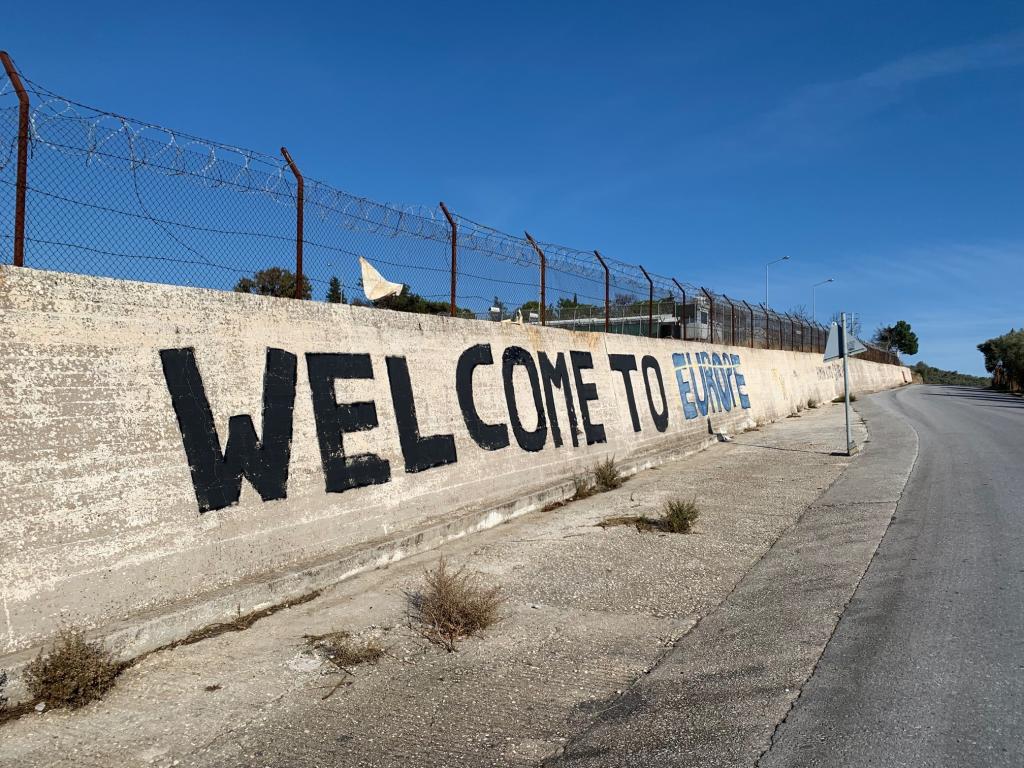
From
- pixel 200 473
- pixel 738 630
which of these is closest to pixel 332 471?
pixel 200 473

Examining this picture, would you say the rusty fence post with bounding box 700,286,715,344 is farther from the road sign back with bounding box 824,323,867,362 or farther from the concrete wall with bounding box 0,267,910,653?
the concrete wall with bounding box 0,267,910,653

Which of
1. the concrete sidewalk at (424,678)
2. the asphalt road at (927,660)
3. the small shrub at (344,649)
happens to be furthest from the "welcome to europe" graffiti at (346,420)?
the asphalt road at (927,660)

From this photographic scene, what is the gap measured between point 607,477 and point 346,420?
519 centimetres

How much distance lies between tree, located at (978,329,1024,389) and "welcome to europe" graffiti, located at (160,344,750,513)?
52.4 metres

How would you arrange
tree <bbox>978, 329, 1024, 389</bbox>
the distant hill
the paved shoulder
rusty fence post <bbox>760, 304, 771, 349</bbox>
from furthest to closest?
the distant hill → tree <bbox>978, 329, 1024, 389</bbox> → rusty fence post <bbox>760, 304, 771, 349</bbox> → the paved shoulder

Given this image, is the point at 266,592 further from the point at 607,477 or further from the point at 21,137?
the point at 607,477

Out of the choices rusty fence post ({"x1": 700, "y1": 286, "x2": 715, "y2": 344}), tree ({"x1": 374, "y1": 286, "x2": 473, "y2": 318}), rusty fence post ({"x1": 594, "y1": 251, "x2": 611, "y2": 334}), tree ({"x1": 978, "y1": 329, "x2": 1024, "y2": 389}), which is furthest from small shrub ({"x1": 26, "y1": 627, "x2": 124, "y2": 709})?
tree ({"x1": 978, "y1": 329, "x2": 1024, "y2": 389})

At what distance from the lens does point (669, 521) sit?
8.02 metres

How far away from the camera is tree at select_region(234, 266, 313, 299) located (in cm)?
660

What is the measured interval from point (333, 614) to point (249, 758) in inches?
77.6

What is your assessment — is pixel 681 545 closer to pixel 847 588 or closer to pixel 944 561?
pixel 847 588

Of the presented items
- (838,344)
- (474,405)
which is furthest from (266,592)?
(838,344)

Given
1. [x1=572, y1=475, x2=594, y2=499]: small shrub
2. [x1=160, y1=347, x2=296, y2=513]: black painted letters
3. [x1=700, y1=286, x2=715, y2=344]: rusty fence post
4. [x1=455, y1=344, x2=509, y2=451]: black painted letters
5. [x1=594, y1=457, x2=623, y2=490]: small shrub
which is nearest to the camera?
[x1=160, y1=347, x2=296, y2=513]: black painted letters

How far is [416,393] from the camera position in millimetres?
8031
